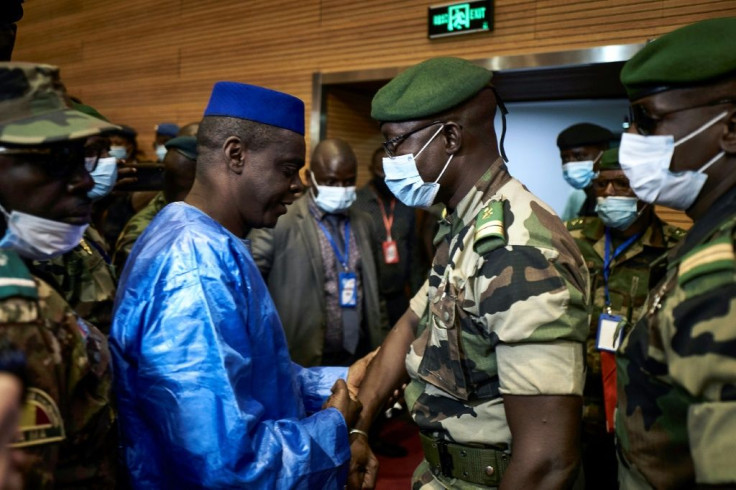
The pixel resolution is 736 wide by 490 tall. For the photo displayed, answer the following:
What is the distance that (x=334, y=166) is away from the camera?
Answer: 3291mm

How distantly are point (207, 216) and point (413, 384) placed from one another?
2.30 ft

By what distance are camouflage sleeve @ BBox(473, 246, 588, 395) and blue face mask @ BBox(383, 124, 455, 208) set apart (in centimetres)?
39

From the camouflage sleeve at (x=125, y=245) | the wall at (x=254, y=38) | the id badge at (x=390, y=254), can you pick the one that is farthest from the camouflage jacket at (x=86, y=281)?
the wall at (x=254, y=38)

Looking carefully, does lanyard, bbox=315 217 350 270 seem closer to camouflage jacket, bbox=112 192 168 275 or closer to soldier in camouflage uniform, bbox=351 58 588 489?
camouflage jacket, bbox=112 192 168 275

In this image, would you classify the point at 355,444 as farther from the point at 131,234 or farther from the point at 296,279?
the point at 131,234

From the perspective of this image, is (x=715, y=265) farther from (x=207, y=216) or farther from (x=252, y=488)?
(x=207, y=216)

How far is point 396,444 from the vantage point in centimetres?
375

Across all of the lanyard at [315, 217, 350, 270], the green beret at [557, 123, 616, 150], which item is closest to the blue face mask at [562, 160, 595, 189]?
the green beret at [557, 123, 616, 150]

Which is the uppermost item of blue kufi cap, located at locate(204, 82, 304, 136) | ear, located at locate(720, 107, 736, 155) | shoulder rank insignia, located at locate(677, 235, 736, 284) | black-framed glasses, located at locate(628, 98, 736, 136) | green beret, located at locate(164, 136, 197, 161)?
blue kufi cap, located at locate(204, 82, 304, 136)

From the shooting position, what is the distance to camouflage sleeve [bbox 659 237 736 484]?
33.6 inches

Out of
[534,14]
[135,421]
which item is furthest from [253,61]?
[135,421]

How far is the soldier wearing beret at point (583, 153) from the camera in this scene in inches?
141

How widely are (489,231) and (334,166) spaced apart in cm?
206

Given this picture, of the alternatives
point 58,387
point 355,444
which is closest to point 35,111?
point 58,387
